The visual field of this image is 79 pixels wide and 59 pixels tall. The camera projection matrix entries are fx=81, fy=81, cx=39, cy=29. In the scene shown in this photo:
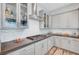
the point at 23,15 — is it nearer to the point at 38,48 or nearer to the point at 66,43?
the point at 38,48

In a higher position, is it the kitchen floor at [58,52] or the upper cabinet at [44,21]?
the upper cabinet at [44,21]

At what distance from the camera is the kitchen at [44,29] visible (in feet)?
4.51

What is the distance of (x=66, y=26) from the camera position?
1.42 m

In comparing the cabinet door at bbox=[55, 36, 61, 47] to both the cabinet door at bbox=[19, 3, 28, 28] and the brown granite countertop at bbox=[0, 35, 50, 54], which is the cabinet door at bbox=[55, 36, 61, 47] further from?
the cabinet door at bbox=[19, 3, 28, 28]

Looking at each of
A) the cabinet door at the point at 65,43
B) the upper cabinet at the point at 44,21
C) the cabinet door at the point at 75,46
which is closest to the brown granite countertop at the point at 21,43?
the upper cabinet at the point at 44,21

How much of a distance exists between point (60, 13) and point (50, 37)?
1.53ft

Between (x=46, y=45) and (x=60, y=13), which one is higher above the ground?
(x=60, y=13)

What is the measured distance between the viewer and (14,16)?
1367 millimetres

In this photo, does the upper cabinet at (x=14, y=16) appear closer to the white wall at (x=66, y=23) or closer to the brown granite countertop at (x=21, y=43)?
the brown granite countertop at (x=21, y=43)

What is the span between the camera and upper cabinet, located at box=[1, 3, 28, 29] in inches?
47.1

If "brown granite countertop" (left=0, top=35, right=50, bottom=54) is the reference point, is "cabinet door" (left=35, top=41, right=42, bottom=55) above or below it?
below

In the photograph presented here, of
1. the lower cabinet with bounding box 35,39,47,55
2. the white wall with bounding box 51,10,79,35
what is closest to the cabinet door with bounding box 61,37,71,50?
the white wall with bounding box 51,10,79,35
